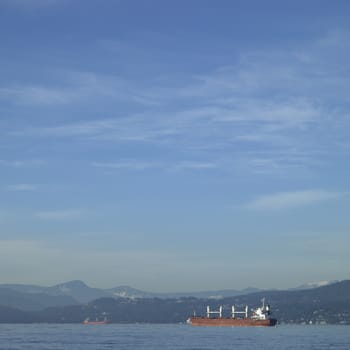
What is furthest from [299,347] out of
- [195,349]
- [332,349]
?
[195,349]

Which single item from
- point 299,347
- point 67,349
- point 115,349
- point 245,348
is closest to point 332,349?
point 299,347

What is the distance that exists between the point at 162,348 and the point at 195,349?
31.2ft

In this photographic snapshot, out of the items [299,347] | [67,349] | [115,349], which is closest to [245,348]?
[299,347]

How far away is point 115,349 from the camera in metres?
180

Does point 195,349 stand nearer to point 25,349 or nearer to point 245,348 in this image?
point 245,348

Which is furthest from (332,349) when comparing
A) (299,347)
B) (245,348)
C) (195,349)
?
(195,349)

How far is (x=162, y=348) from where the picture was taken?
18562 cm

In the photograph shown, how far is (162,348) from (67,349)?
81.2ft

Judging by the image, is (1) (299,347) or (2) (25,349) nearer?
(2) (25,349)

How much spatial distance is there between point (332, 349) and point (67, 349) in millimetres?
68860

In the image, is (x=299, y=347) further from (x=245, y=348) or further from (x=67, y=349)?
(x=67, y=349)

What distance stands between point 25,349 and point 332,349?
3118 inches

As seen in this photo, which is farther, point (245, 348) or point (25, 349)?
point (245, 348)

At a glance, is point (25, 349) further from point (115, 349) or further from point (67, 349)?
point (115, 349)
